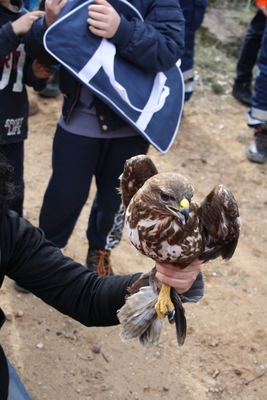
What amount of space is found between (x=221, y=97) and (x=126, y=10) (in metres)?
3.83

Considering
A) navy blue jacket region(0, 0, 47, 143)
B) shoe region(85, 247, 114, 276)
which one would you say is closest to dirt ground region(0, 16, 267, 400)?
shoe region(85, 247, 114, 276)

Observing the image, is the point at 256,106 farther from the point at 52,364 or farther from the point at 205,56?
the point at 52,364

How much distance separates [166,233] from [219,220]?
0.75 ft

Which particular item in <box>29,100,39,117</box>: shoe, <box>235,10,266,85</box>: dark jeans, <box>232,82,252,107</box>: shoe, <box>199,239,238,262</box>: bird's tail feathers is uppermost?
<box>199,239,238,262</box>: bird's tail feathers

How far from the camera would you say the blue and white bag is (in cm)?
264

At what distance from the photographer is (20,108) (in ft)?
10.6

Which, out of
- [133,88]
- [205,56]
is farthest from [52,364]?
[205,56]

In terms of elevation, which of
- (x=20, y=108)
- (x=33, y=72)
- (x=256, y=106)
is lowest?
(x=256, y=106)

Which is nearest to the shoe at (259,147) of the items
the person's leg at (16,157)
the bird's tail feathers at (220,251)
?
the person's leg at (16,157)

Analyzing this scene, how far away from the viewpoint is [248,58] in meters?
6.18

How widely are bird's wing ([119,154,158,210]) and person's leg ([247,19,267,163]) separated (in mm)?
3275

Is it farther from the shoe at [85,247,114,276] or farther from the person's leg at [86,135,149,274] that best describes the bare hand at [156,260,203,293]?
the shoe at [85,247,114,276]

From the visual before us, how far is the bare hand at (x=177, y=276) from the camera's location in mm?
1931

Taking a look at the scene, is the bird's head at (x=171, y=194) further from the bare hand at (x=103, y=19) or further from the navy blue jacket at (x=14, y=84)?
the navy blue jacket at (x=14, y=84)
